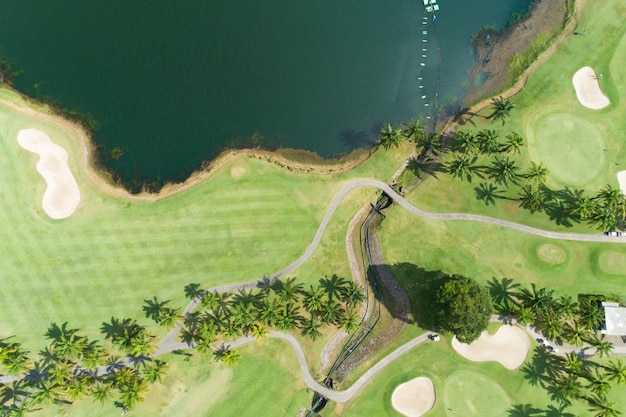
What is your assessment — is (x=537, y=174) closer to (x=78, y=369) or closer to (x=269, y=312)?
(x=269, y=312)

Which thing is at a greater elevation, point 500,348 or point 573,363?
point 500,348

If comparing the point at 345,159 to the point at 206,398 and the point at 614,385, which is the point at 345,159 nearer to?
the point at 206,398

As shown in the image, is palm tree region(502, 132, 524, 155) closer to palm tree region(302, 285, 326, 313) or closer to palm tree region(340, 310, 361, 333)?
palm tree region(340, 310, 361, 333)

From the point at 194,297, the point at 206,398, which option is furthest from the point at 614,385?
the point at 194,297

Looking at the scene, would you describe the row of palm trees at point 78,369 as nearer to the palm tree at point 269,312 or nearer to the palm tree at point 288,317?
the palm tree at point 269,312

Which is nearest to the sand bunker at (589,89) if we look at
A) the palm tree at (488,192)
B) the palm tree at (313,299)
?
the palm tree at (488,192)

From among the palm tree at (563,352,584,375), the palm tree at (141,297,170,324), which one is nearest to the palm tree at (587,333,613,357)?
the palm tree at (563,352,584,375)

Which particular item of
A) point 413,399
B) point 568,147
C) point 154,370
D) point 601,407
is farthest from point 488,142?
point 154,370
